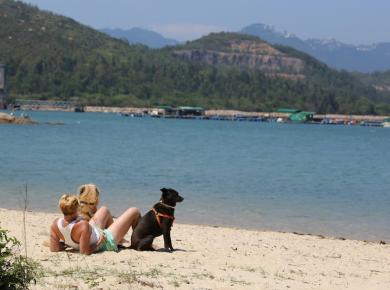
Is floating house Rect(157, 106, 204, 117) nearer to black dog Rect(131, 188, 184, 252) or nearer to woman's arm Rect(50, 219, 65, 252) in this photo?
black dog Rect(131, 188, 184, 252)

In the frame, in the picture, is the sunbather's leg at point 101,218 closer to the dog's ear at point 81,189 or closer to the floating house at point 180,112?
the dog's ear at point 81,189

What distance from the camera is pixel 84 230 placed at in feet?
33.4

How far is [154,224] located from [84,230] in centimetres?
121

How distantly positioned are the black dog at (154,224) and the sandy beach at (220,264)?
0.25m

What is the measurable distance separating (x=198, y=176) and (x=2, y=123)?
65153mm

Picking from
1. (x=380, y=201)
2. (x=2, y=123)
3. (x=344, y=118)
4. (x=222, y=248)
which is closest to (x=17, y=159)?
(x=380, y=201)

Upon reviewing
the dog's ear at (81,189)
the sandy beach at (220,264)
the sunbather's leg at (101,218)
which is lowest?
the sandy beach at (220,264)

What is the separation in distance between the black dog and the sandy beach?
25 cm

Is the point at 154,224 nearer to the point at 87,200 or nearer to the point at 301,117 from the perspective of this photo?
the point at 87,200

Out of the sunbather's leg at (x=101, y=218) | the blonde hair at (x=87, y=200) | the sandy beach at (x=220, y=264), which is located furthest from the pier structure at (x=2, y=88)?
the sunbather's leg at (x=101, y=218)

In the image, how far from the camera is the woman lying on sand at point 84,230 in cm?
995

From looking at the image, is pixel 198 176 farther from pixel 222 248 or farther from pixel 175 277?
pixel 175 277

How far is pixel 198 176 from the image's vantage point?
108 ft

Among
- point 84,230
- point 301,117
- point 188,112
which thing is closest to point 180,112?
point 188,112
